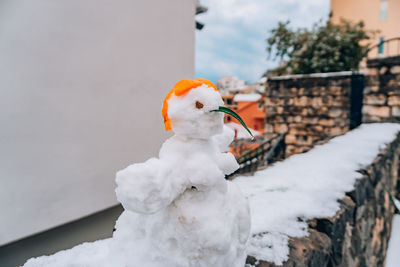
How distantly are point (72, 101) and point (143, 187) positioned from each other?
2362mm

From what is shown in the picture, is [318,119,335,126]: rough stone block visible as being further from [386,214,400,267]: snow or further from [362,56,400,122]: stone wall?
[386,214,400,267]: snow

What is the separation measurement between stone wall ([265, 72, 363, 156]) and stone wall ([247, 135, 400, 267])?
224 cm

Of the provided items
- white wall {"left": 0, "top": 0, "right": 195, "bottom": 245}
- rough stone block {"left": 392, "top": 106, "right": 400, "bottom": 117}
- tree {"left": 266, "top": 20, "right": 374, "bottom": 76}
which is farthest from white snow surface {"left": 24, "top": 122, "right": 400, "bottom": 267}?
tree {"left": 266, "top": 20, "right": 374, "bottom": 76}

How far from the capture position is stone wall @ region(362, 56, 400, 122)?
180 inches

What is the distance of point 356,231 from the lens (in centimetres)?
182

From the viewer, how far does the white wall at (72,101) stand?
223 cm

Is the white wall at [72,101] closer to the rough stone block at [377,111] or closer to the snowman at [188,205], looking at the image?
the snowman at [188,205]

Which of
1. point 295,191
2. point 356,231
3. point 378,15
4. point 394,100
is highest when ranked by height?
point 378,15

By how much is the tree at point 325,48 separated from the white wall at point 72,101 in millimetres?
6644

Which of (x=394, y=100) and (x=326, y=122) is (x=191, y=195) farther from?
(x=326, y=122)

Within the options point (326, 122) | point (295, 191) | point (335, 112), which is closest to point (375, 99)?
point (335, 112)

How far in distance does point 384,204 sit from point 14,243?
3844 mm

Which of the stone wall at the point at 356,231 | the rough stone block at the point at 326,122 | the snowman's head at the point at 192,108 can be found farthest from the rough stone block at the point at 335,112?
the snowman's head at the point at 192,108

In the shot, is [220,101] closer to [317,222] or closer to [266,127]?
[317,222]
